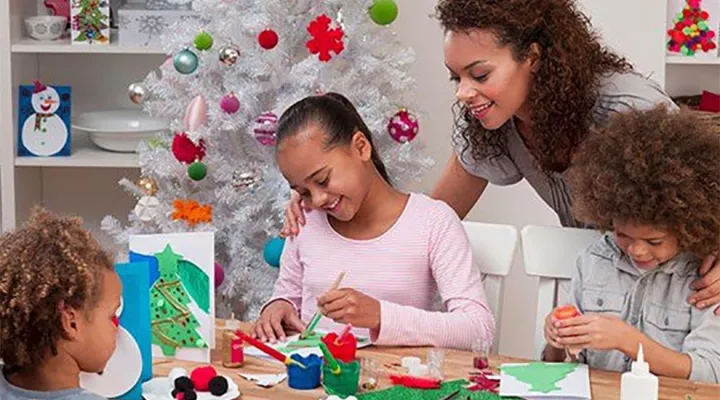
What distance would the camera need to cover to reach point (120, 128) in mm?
3301

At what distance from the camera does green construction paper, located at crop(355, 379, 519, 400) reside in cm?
162

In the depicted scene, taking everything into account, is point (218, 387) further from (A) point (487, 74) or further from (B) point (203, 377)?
(A) point (487, 74)

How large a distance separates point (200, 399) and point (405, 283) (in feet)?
1.72

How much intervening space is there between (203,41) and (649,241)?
1.40 metres

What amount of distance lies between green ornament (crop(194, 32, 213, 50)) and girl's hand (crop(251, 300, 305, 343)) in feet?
3.21

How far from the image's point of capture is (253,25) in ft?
9.15

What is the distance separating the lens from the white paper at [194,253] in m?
1.81

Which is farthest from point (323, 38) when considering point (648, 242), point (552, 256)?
point (648, 242)

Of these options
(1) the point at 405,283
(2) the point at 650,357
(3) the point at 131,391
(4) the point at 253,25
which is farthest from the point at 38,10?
(2) the point at 650,357

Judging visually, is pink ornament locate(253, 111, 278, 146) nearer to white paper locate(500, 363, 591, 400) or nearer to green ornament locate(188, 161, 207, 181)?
green ornament locate(188, 161, 207, 181)

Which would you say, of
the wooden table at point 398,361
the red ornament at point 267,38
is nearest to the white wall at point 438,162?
the red ornament at point 267,38

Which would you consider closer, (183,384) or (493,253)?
(183,384)

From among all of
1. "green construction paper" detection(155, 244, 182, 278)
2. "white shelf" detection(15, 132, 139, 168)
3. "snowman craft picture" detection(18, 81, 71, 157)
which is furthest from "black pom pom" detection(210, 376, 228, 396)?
"snowman craft picture" detection(18, 81, 71, 157)

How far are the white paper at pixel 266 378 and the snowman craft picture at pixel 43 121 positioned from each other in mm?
1742
